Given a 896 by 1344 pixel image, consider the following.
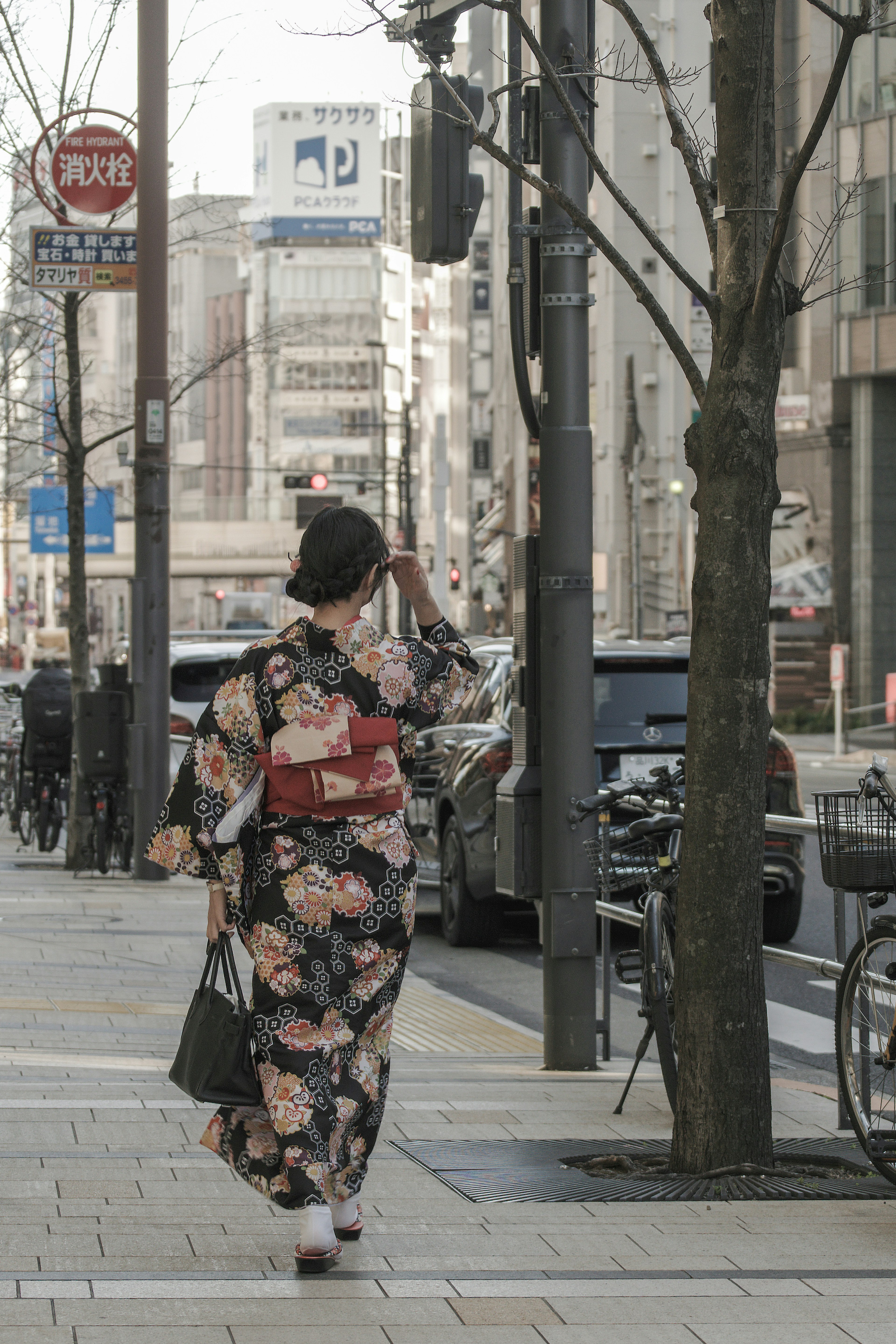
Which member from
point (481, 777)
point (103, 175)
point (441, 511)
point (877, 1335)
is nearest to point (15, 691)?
point (103, 175)

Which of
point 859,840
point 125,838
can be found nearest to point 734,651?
point 859,840

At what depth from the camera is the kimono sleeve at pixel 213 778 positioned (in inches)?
159

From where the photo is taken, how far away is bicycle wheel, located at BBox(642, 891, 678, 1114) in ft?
18.4

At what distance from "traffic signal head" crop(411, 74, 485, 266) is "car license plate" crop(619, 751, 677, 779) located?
3981 mm

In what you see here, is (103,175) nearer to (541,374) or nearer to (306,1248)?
(541,374)

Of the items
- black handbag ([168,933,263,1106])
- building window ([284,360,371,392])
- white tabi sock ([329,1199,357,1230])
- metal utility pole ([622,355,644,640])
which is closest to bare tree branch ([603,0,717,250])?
black handbag ([168,933,263,1106])

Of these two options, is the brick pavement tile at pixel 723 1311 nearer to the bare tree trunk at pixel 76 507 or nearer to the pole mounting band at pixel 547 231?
the pole mounting band at pixel 547 231

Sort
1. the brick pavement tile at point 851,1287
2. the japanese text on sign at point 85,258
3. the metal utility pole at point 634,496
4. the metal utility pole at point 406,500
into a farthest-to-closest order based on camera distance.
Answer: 1. the metal utility pole at point 406,500
2. the metal utility pole at point 634,496
3. the japanese text on sign at point 85,258
4. the brick pavement tile at point 851,1287

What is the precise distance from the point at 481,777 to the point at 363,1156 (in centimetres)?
636

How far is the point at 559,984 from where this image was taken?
21.4ft

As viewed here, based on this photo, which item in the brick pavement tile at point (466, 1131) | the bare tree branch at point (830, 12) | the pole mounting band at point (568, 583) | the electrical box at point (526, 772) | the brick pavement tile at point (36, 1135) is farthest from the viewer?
the electrical box at point (526, 772)

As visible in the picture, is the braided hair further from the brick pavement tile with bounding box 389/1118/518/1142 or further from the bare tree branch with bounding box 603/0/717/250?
the brick pavement tile with bounding box 389/1118/518/1142

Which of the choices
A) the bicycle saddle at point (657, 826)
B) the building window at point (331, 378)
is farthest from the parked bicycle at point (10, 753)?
the building window at point (331, 378)

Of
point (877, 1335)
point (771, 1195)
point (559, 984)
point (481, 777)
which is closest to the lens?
point (877, 1335)
